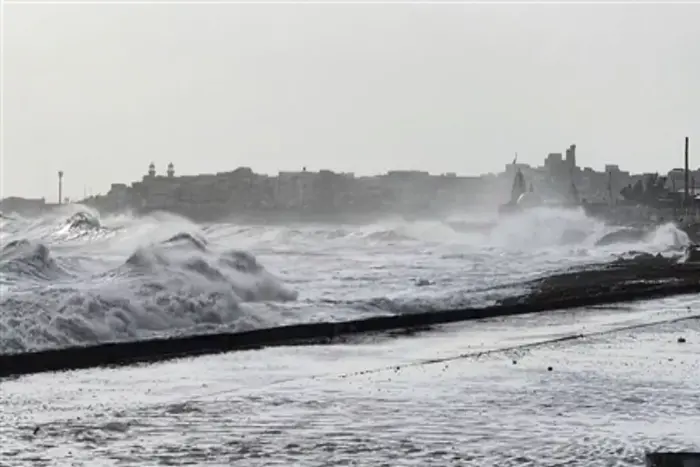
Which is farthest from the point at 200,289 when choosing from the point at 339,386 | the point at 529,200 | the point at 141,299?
the point at 529,200

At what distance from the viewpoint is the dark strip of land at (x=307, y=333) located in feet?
35.8

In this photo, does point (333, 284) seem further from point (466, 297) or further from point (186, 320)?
point (186, 320)

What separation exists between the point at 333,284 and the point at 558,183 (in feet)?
470

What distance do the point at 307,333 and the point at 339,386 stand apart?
4183mm

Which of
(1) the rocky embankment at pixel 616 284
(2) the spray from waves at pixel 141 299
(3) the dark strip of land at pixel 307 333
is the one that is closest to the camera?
(3) the dark strip of land at pixel 307 333

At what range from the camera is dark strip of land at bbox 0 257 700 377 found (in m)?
10.9

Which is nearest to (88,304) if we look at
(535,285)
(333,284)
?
(333,284)

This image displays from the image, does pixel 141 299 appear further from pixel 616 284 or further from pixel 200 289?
pixel 616 284

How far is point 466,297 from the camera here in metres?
22.1

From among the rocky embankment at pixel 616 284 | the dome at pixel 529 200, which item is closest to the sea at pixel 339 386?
the rocky embankment at pixel 616 284

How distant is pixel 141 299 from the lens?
1695 centimetres

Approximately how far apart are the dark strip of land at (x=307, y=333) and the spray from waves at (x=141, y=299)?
7.63ft

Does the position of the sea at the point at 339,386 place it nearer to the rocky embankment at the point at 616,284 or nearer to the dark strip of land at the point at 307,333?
the dark strip of land at the point at 307,333

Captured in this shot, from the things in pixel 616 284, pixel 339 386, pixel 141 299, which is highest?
pixel 141 299
